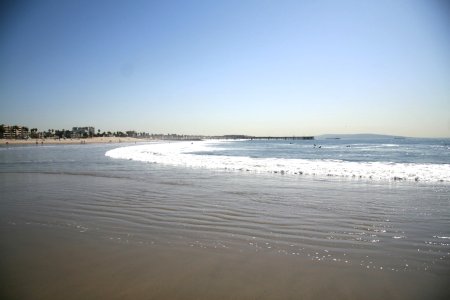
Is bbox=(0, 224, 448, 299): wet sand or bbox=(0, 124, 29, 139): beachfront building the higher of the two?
bbox=(0, 124, 29, 139): beachfront building

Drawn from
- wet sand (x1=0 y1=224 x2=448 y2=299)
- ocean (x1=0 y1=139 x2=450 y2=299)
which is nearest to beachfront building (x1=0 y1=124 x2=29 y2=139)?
ocean (x1=0 y1=139 x2=450 y2=299)

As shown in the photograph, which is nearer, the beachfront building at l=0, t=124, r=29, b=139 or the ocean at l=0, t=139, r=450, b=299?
the ocean at l=0, t=139, r=450, b=299

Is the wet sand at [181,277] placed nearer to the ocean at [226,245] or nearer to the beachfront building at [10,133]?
the ocean at [226,245]

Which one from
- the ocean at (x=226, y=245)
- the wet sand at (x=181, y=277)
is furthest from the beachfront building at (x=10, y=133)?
the wet sand at (x=181, y=277)

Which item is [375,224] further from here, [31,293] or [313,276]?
[31,293]

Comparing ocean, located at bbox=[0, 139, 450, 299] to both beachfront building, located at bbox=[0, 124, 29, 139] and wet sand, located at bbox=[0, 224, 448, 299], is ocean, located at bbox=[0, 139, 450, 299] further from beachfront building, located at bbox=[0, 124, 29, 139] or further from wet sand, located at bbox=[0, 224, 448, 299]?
beachfront building, located at bbox=[0, 124, 29, 139]

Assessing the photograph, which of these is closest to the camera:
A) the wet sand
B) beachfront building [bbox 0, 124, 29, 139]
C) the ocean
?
the wet sand

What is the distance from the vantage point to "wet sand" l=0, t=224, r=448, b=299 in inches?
155

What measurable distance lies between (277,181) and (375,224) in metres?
7.13

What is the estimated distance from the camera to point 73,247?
5.57 meters

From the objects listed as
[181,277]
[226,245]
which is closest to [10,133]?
[226,245]

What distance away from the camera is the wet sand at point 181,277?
3949mm

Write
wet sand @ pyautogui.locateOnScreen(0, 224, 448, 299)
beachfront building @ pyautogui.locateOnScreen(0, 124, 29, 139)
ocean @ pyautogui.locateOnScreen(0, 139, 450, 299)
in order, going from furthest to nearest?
beachfront building @ pyautogui.locateOnScreen(0, 124, 29, 139), ocean @ pyautogui.locateOnScreen(0, 139, 450, 299), wet sand @ pyautogui.locateOnScreen(0, 224, 448, 299)

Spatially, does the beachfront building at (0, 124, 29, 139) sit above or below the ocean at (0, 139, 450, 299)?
above
